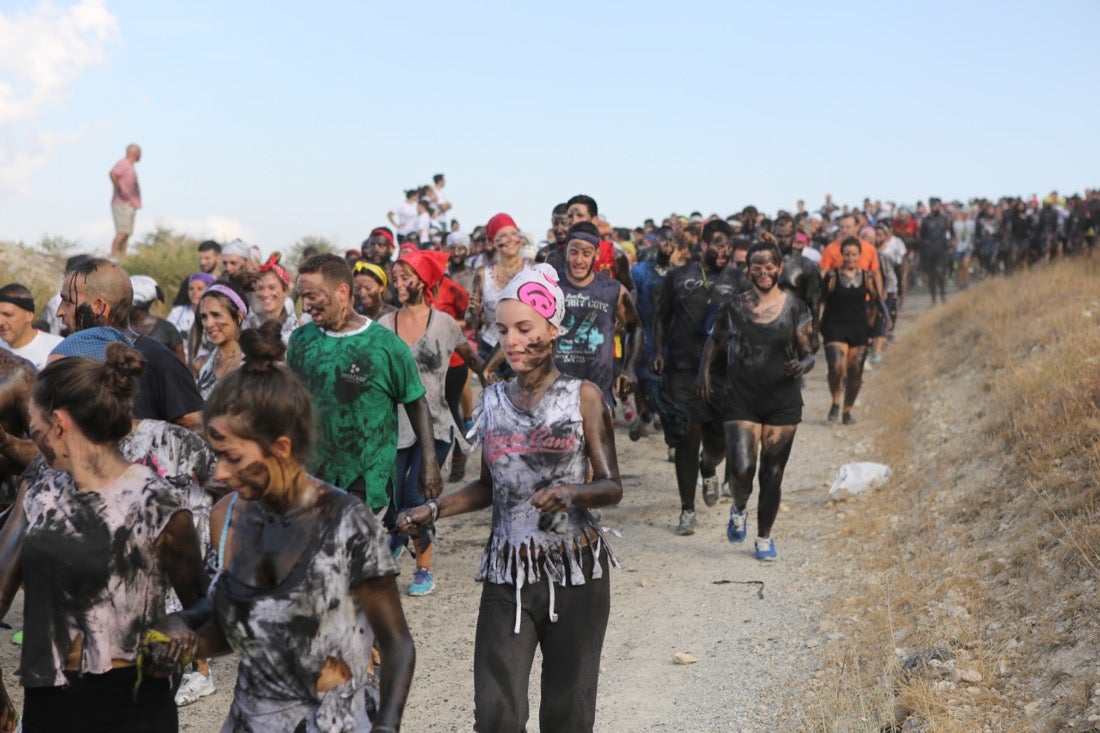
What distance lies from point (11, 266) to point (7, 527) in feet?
54.9

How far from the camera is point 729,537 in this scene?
28.6 feet

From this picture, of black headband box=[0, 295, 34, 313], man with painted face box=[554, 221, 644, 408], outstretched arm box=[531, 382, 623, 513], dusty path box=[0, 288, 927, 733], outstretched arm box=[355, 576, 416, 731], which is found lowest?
dusty path box=[0, 288, 927, 733]

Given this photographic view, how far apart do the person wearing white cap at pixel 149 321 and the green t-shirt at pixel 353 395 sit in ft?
6.83

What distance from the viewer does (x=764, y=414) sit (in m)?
8.24

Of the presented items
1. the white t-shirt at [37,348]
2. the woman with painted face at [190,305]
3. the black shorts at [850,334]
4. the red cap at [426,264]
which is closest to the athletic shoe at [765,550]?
the red cap at [426,264]

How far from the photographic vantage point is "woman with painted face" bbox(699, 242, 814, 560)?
8188 mm

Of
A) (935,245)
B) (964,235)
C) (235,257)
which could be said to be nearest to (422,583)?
(235,257)

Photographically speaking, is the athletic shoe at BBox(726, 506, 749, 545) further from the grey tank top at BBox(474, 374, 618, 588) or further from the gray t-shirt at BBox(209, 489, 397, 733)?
the gray t-shirt at BBox(209, 489, 397, 733)

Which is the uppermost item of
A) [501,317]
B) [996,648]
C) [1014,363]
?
[501,317]

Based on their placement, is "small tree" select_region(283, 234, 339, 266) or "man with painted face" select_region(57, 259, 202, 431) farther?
"small tree" select_region(283, 234, 339, 266)

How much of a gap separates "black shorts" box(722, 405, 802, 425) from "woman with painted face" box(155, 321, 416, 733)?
18.0 feet

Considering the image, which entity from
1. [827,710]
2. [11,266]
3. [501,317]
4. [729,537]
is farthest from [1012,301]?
[11,266]

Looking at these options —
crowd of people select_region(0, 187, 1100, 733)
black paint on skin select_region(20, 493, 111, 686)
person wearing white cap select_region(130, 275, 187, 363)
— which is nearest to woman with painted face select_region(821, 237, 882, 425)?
crowd of people select_region(0, 187, 1100, 733)

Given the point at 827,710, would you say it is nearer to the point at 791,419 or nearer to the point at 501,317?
the point at 501,317
